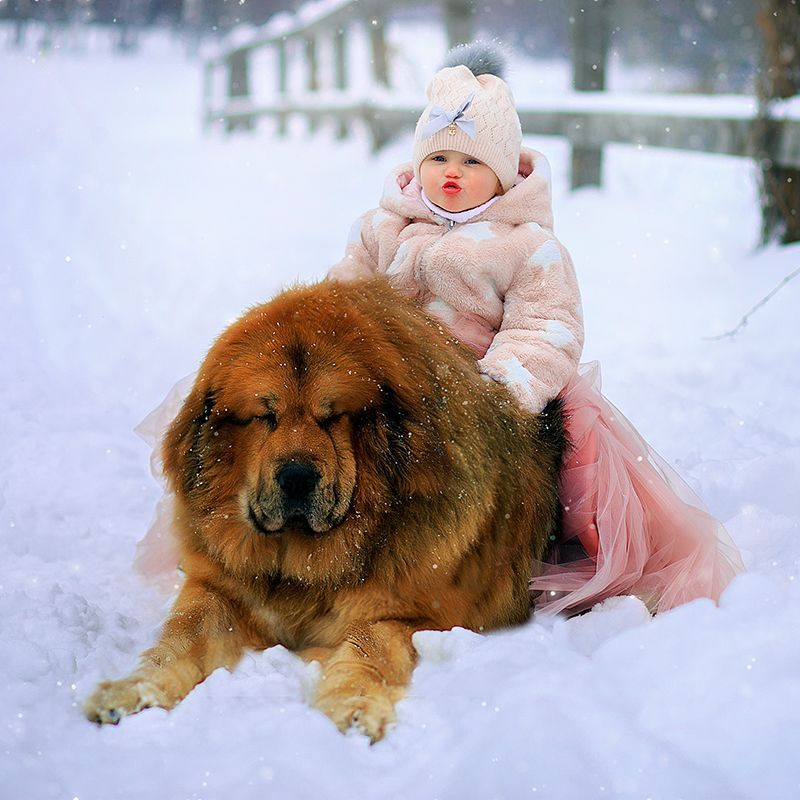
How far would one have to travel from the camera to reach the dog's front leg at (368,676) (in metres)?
2.20

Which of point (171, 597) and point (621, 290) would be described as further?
point (621, 290)

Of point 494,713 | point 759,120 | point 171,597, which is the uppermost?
point 759,120

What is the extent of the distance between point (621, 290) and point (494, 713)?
17.4 ft

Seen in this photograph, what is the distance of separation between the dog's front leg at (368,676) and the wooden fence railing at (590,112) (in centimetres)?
505

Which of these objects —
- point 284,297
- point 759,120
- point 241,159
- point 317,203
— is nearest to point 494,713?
point 284,297

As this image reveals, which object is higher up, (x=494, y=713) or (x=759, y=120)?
(x=759, y=120)

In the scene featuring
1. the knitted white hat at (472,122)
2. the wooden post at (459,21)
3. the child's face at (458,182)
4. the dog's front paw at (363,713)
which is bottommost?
the dog's front paw at (363,713)

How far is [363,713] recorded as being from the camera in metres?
2.20

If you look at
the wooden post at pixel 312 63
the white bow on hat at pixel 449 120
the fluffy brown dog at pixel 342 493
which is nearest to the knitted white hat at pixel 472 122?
the white bow on hat at pixel 449 120

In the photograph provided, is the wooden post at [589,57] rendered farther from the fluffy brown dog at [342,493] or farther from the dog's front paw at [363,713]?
the dog's front paw at [363,713]

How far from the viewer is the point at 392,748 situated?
2090 millimetres

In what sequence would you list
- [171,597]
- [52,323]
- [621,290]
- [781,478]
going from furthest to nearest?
[621,290] < [52,323] < [781,478] < [171,597]

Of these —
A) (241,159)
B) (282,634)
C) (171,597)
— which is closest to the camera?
(282,634)

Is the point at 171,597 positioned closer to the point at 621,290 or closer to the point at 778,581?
the point at 778,581
